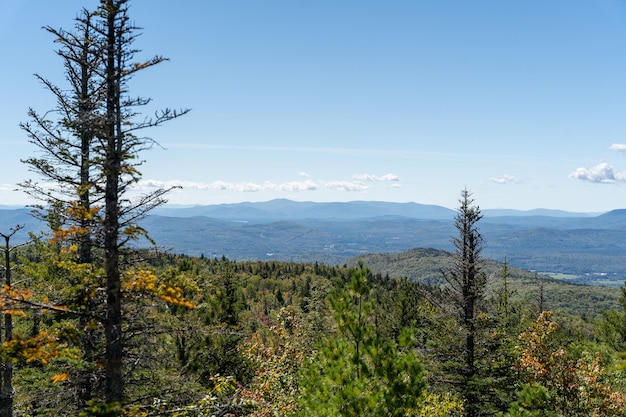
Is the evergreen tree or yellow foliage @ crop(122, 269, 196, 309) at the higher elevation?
yellow foliage @ crop(122, 269, 196, 309)

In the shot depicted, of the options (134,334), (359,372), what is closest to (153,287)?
(134,334)

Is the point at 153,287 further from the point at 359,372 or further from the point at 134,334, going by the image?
the point at 359,372

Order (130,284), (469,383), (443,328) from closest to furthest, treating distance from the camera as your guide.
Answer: (130,284), (469,383), (443,328)

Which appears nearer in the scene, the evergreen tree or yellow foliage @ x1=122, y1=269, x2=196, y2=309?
yellow foliage @ x1=122, y1=269, x2=196, y2=309

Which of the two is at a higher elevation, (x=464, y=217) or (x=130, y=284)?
(x=464, y=217)

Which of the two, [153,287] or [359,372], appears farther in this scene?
[359,372]

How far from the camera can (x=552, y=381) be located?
634 inches

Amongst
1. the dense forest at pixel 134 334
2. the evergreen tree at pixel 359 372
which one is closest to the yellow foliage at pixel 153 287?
the dense forest at pixel 134 334

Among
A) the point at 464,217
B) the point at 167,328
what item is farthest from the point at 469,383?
the point at 167,328

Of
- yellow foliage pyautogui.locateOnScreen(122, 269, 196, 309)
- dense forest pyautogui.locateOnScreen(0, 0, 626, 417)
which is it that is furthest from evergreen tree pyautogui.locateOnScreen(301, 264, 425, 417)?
yellow foliage pyautogui.locateOnScreen(122, 269, 196, 309)

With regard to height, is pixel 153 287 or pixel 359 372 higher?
pixel 153 287

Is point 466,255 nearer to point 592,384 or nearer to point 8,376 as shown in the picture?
point 592,384

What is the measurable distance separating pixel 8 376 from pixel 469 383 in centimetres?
1693

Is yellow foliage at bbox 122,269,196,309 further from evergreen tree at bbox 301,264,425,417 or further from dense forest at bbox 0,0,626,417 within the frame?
evergreen tree at bbox 301,264,425,417
